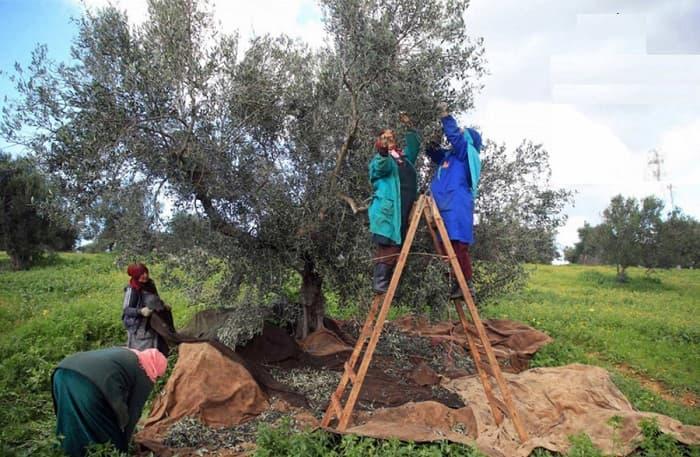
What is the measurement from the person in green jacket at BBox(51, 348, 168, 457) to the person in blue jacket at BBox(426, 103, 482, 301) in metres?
3.83

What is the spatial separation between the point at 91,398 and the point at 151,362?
774 millimetres

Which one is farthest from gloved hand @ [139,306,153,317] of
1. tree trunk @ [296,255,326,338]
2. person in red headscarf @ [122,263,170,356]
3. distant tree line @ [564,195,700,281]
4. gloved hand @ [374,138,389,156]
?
distant tree line @ [564,195,700,281]

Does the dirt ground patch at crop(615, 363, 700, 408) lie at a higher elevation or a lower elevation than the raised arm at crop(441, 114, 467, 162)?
lower

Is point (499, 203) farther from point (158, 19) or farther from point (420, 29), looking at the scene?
point (158, 19)

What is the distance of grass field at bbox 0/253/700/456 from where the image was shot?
7.71 metres

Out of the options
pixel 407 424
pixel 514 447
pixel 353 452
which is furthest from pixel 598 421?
pixel 353 452

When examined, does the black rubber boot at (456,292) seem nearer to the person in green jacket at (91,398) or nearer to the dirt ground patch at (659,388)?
the person in green jacket at (91,398)

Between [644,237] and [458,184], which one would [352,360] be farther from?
[644,237]

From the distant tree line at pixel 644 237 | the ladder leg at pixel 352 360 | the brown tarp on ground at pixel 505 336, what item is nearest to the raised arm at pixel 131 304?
the ladder leg at pixel 352 360

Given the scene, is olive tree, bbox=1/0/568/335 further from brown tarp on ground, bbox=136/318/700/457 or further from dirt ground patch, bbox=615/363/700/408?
dirt ground patch, bbox=615/363/700/408

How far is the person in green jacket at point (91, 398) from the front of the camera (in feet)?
17.5

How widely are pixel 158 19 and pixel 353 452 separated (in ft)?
20.1

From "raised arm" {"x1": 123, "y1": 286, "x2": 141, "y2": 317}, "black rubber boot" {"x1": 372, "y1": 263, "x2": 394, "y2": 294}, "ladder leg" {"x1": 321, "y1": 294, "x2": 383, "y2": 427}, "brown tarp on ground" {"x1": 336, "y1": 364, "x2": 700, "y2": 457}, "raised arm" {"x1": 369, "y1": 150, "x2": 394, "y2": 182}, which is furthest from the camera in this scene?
"raised arm" {"x1": 123, "y1": 286, "x2": 141, "y2": 317}

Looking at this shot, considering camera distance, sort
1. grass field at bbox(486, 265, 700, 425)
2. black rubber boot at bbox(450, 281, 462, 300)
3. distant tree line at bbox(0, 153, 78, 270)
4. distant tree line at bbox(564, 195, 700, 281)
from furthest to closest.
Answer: distant tree line at bbox(564, 195, 700, 281)
distant tree line at bbox(0, 153, 78, 270)
grass field at bbox(486, 265, 700, 425)
black rubber boot at bbox(450, 281, 462, 300)
